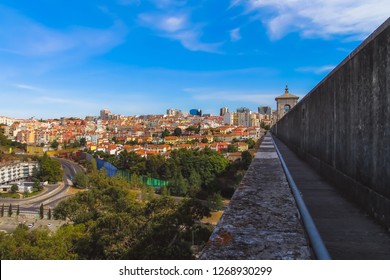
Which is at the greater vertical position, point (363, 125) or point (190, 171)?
point (363, 125)

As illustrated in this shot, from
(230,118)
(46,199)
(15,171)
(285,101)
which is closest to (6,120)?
(15,171)

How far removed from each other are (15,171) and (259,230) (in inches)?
2880

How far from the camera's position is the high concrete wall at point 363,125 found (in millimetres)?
2297

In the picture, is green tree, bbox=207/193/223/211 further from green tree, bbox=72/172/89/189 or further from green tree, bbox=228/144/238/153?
green tree, bbox=228/144/238/153

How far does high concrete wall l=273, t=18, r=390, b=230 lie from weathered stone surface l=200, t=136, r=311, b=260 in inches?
25.7

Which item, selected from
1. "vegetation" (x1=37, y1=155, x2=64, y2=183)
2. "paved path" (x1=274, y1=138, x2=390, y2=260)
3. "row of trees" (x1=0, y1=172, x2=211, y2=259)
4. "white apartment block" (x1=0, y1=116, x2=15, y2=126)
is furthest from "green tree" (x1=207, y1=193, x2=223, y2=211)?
"white apartment block" (x1=0, y1=116, x2=15, y2=126)

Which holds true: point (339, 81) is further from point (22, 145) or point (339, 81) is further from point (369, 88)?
point (22, 145)

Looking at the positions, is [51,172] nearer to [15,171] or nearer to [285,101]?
[15,171]

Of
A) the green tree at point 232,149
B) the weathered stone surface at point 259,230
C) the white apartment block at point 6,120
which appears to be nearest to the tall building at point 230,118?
the green tree at point 232,149

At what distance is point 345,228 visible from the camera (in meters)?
2.30

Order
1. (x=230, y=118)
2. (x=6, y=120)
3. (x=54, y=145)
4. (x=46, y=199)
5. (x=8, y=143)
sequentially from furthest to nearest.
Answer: (x=230, y=118)
(x=6, y=120)
(x=54, y=145)
(x=8, y=143)
(x=46, y=199)
